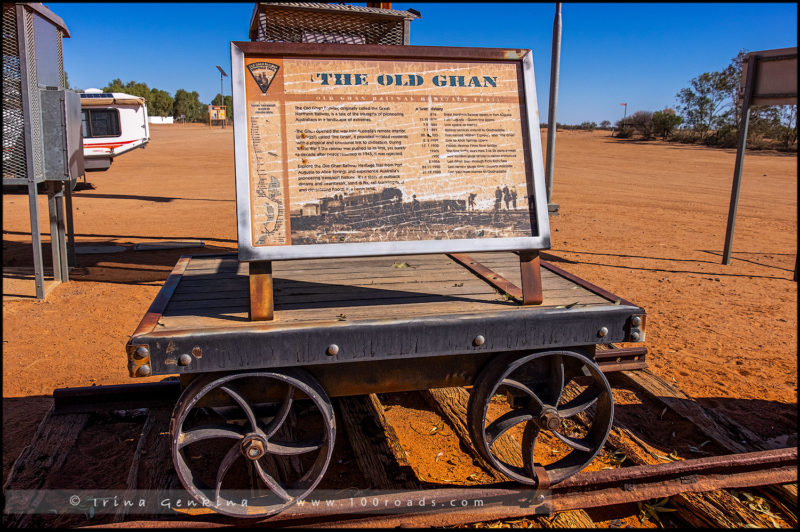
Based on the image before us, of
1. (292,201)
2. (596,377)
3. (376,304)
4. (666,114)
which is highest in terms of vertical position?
(666,114)

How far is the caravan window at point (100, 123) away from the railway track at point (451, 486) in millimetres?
14812

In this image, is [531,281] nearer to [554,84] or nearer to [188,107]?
[554,84]

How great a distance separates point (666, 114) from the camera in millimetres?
43500

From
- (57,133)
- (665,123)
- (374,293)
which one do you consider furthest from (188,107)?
(374,293)

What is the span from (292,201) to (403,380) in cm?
94

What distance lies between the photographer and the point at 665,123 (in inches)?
1684

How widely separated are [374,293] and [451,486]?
1054mm

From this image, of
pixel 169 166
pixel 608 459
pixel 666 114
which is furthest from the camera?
pixel 666 114

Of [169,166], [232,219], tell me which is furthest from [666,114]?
[232,219]

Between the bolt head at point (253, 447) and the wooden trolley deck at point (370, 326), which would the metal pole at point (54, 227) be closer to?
the wooden trolley deck at point (370, 326)

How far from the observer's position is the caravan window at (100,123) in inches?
655

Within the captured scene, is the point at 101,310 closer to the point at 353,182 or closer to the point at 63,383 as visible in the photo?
the point at 63,383

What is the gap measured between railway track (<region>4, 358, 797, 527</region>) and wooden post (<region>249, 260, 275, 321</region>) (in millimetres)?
854

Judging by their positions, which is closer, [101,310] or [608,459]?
[608,459]
